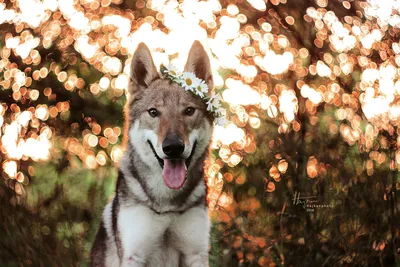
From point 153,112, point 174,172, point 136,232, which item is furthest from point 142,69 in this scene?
point 136,232

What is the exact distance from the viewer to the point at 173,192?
3.11 m

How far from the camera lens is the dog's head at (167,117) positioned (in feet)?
9.64

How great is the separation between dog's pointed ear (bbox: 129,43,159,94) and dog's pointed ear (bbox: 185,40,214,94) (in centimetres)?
19

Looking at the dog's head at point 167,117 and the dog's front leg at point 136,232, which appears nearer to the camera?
the dog's head at point 167,117

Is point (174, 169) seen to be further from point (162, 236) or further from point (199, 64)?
point (199, 64)

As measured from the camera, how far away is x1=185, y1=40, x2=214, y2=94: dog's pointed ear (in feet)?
9.96

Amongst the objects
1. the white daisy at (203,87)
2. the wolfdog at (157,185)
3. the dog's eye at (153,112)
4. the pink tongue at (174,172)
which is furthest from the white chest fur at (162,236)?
the white daisy at (203,87)

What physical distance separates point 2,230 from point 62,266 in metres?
0.51

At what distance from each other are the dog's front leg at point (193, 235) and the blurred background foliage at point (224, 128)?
2.5 inches

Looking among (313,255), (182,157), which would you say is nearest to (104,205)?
(182,157)

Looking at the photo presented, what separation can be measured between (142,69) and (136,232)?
879 mm

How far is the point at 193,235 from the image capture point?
10.2 feet
